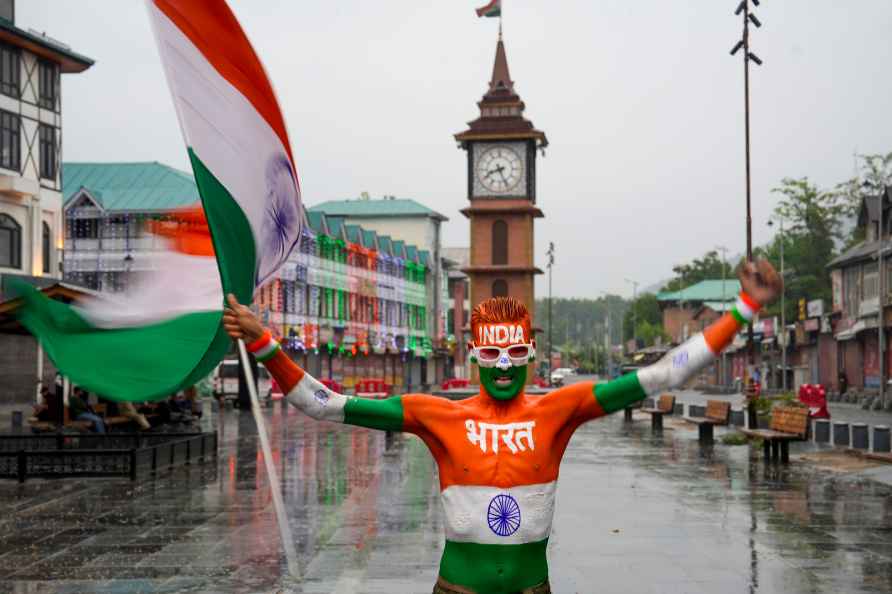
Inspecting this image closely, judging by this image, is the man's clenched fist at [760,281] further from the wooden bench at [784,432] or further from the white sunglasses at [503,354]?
the wooden bench at [784,432]

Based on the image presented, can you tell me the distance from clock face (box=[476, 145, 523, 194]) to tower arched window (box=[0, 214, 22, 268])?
19.2 meters

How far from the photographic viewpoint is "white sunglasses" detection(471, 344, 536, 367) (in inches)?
226

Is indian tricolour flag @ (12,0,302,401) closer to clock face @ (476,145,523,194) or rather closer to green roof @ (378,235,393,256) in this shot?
clock face @ (476,145,523,194)

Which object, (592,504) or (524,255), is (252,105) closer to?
(592,504)

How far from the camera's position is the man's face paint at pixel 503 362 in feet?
18.9

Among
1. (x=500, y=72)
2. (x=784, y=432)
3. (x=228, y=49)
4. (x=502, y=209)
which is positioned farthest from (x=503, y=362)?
(x=500, y=72)

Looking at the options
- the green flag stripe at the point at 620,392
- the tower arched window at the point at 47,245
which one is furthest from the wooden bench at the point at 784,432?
the tower arched window at the point at 47,245

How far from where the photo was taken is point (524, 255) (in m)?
49.5

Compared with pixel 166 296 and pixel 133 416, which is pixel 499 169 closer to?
pixel 133 416

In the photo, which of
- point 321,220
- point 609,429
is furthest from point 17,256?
point 321,220

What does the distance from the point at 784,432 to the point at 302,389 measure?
17.6 metres

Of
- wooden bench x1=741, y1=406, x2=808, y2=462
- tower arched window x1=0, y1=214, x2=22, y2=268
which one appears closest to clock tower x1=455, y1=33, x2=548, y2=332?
tower arched window x1=0, y1=214, x2=22, y2=268

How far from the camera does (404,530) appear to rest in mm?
12367

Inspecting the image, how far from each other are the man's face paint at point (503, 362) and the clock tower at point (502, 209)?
142ft
